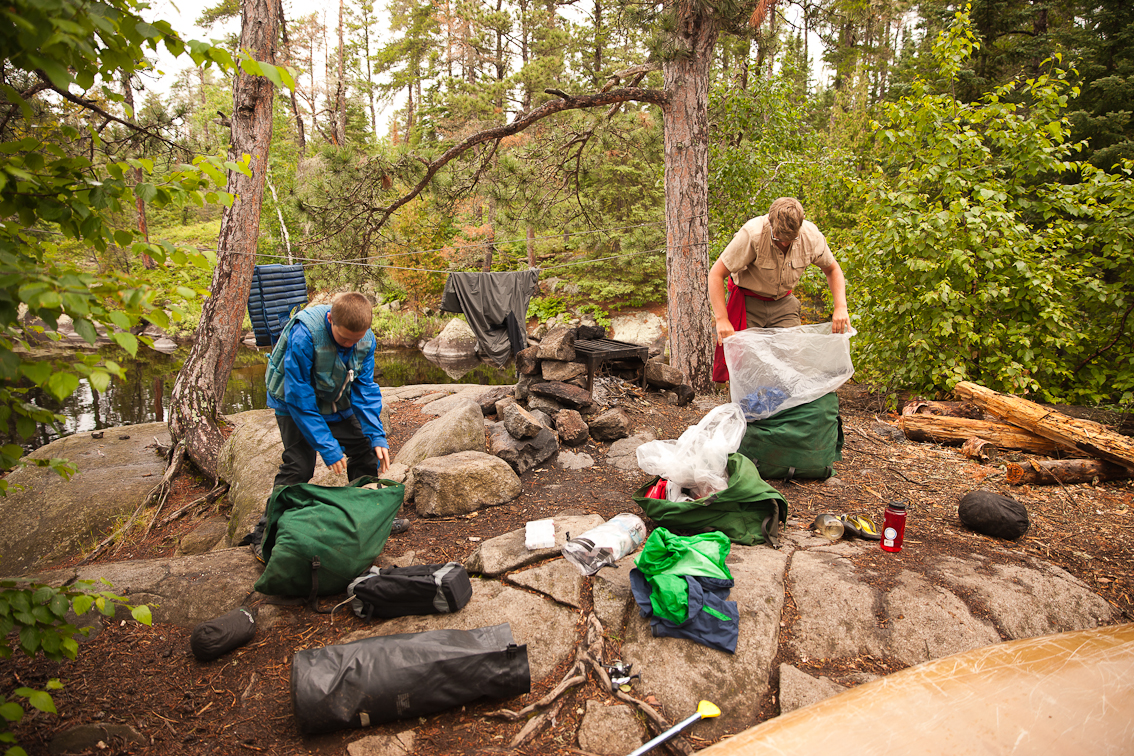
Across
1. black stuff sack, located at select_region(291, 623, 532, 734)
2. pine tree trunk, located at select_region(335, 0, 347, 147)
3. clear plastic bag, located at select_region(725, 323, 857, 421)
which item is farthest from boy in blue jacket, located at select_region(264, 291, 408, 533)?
pine tree trunk, located at select_region(335, 0, 347, 147)

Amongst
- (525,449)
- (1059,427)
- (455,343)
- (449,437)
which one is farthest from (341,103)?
(1059,427)

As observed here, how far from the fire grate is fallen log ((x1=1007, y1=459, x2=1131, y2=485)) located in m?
3.03

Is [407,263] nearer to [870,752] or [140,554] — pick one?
[140,554]

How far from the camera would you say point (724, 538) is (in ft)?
8.68

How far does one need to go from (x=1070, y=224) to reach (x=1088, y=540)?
328 cm

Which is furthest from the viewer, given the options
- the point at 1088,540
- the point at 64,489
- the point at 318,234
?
the point at 318,234

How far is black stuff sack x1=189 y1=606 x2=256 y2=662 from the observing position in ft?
7.54

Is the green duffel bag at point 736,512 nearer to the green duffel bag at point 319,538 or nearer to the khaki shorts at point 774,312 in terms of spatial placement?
the khaki shorts at point 774,312

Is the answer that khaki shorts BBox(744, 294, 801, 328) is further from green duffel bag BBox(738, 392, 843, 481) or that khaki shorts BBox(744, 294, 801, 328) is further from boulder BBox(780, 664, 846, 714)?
boulder BBox(780, 664, 846, 714)

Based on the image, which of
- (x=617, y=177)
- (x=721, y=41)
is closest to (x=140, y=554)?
(x=617, y=177)

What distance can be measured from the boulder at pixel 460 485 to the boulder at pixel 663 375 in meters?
2.39

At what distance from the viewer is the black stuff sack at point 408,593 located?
2406 mm

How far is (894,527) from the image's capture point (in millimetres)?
2838

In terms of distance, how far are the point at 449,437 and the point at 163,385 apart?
11659mm
